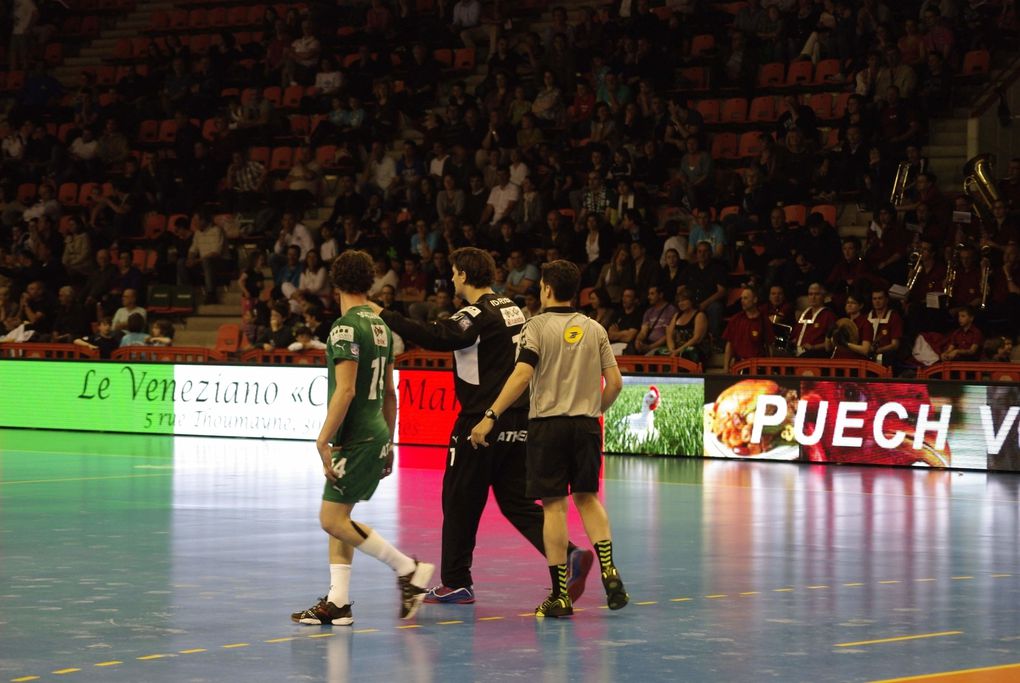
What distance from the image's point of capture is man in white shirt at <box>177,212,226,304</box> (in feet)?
92.3

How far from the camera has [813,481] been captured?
56.4 ft

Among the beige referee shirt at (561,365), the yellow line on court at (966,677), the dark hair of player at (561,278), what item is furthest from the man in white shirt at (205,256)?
the yellow line on court at (966,677)

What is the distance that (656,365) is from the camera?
21078 millimetres

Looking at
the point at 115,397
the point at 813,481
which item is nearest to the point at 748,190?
the point at 813,481

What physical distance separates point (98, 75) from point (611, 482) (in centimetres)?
2153

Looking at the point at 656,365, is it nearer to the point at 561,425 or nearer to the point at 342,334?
the point at 561,425

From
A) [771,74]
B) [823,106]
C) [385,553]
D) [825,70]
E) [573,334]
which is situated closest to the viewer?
[385,553]

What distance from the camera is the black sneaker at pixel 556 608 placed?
8.75 m

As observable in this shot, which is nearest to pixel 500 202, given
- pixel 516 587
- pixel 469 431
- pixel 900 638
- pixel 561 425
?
pixel 516 587

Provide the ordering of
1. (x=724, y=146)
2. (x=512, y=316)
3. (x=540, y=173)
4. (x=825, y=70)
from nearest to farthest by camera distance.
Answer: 1. (x=512, y=316)
2. (x=825, y=70)
3. (x=724, y=146)
4. (x=540, y=173)

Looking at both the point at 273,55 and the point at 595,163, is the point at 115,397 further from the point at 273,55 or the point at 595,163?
the point at 273,55

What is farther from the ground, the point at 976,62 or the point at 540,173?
the point at 976,62

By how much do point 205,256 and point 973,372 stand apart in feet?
47.8

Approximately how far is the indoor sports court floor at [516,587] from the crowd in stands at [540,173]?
16.7ft
